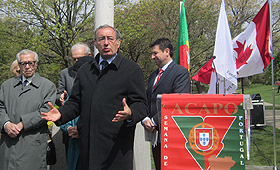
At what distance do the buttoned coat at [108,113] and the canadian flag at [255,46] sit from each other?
4078mm

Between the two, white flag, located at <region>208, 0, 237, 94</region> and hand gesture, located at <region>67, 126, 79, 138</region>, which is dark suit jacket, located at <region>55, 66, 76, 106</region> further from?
white flag, located at <region>208, 0, 237, 94</region>

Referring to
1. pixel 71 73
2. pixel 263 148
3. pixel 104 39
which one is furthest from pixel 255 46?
pixel 104 39

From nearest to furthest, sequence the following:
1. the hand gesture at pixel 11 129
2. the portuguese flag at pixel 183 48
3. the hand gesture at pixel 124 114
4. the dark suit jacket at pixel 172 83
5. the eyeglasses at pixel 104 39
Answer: the hand gesture at pixel 124 114
the eyeglasses at pixel 104 39
the hand gesture at pixel 11 129
the dark suit jacket at pixel 172 83
the portuguese flag at pixel 183 48

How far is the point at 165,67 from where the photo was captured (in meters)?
3.56

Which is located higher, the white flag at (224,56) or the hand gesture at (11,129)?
the white flag at (224,56)

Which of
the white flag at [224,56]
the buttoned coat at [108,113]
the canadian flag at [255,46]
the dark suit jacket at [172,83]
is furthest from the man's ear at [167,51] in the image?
the canadian flag at [255,46]

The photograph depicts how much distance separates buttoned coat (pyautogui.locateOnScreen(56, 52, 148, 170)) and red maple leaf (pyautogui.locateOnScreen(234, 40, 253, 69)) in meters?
4.27

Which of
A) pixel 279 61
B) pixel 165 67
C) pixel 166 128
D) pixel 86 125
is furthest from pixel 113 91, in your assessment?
pixel 279 61

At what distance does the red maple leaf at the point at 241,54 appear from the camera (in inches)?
241

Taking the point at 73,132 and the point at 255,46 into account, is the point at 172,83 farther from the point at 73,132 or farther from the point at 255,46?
the point at 255,46

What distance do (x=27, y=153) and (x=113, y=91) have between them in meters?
1.48

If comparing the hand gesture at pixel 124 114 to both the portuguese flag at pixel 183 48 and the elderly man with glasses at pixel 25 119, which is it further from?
the portuguese flag at pixel 183 48

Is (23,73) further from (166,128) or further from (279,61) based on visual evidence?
(279,61)

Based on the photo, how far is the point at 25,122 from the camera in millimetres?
3143
